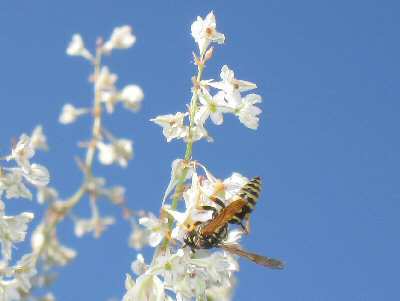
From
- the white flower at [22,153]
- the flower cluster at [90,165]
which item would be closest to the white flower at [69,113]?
the flower cluster at [90,165]

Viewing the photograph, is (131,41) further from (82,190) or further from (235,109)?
(235,109)

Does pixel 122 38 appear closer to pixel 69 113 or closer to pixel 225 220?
pixel 69 113

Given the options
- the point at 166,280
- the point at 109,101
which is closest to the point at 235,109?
the point at 166,280

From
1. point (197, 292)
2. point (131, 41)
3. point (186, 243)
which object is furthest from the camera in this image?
point (131, 41)

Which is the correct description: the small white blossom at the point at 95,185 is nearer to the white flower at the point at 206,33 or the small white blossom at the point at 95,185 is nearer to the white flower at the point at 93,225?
the white flower at the point at 93,225

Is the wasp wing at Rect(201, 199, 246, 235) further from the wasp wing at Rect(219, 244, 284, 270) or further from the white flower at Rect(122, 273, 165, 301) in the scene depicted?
the white flower at Rect(122, 273, 165, 301)

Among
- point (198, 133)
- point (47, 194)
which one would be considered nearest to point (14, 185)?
point (198, 133)

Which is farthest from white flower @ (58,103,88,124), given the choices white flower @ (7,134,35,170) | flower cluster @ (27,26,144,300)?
white flower @ (7,134,35,170)
